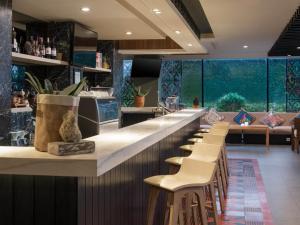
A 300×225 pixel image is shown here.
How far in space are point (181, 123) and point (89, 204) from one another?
9.50ft

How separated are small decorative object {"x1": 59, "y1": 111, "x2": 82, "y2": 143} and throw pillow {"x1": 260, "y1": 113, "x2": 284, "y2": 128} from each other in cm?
1098

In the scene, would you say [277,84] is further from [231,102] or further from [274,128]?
[274,128]

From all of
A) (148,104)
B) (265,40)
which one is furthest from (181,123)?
(148,104)

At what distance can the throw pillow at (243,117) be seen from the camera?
12.7 meters

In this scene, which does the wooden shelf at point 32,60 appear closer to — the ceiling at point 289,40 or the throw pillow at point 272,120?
the ceiling at point 289,40

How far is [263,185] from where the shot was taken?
7004 mm

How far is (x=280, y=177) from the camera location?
7680 mm

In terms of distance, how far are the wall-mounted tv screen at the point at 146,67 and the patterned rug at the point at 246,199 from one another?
4.12 meters

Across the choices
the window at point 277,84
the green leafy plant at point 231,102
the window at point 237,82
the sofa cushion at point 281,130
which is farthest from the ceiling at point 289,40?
the sofa cushion at point 281,130

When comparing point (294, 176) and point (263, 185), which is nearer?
point (263, 185)

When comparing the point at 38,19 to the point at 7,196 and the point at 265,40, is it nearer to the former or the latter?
the point at 7,196

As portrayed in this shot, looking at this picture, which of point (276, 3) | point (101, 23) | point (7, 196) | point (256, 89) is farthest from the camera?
point (256, 89)

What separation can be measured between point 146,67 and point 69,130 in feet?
32.6

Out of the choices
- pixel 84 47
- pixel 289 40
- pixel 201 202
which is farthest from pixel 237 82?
pixel 201 202
